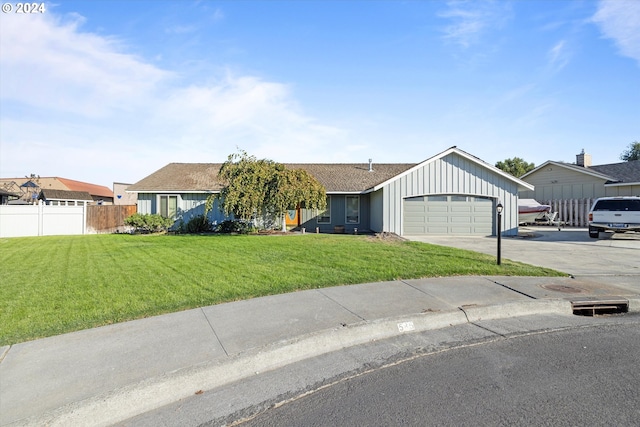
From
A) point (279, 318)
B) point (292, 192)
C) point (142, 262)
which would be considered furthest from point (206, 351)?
point (292, 192)

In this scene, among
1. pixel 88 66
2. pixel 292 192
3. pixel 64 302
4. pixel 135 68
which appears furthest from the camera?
pixel 292 192

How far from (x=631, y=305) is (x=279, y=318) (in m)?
5.87

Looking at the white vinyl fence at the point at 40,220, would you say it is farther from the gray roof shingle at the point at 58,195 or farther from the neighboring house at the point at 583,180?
the neighboring house at the point at 583,180

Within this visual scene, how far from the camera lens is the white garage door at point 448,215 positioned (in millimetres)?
18484

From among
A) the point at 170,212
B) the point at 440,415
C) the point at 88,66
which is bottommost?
the point at 440,415

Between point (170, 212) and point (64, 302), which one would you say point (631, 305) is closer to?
point (64, 302)

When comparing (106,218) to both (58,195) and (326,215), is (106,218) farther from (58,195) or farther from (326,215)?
(58,195)

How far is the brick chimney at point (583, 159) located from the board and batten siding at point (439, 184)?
17817 millimetres

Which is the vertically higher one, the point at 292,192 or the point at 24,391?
the point at 292,192

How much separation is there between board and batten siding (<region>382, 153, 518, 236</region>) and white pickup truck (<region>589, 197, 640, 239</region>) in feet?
10.7

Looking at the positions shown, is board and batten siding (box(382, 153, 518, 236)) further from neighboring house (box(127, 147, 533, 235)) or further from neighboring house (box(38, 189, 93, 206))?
neighboring house (box(38, 189, 93, 206))

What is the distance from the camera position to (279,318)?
16.9ft

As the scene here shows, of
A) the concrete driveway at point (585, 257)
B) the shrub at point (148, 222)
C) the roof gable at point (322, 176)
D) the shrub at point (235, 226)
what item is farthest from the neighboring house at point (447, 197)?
the shrub at point (148, 222)

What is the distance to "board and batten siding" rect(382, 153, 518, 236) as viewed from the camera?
714 inches
